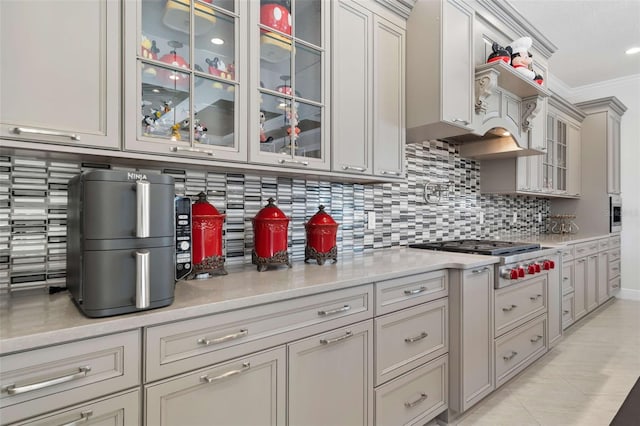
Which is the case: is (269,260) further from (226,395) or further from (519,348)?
(519,348)

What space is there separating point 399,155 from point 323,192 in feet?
1.77

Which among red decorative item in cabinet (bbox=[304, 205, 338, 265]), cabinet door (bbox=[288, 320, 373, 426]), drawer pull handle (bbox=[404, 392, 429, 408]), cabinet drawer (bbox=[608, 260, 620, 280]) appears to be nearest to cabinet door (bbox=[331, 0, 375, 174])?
red decorative item in cabinet (bbox=[304, 205, 338, 265])

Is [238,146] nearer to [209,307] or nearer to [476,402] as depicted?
[209,307]

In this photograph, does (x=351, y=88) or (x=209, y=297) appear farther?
(x=351, y=88)

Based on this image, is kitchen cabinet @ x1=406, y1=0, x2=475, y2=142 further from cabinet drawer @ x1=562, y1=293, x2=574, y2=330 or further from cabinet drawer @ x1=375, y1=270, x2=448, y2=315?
cabinet drawer @ x1=562, y1=293, x2=574, y2=330

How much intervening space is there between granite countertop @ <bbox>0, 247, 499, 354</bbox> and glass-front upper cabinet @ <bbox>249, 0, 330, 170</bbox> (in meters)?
0.54

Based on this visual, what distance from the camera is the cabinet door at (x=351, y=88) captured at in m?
1.85

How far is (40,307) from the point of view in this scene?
1.04 meters

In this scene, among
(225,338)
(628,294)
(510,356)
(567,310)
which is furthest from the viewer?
(628,294)

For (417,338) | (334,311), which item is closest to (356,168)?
(334,311)

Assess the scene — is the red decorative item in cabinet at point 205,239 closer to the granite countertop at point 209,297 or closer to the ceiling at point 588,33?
the granite countertop at point 209,297

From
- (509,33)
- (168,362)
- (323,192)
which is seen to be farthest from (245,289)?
(509,33)

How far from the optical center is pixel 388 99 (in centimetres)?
215

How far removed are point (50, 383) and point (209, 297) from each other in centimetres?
45
